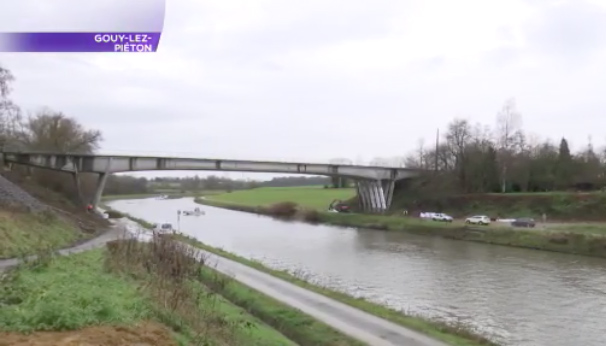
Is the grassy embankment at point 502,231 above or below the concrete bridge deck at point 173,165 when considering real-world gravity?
below

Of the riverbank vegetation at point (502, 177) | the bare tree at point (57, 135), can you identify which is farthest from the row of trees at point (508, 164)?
the bare tree at point (57, 135)

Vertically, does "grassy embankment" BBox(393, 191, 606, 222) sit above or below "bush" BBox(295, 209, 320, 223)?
above

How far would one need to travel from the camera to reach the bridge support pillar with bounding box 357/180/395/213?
8744cm

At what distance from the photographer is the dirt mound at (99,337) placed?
8.91m

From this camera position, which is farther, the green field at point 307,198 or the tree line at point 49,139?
the green field at point 307,198

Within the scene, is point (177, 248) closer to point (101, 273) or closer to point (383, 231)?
point (101, 273)

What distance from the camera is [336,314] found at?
20.5 meters

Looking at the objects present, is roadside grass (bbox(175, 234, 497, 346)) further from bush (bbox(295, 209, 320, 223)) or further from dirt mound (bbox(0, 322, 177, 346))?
bush (bbox(295, 209, 320, 223))

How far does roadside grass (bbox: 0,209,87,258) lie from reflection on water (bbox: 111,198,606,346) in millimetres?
13606

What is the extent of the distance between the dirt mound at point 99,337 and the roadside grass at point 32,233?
56.7 feet

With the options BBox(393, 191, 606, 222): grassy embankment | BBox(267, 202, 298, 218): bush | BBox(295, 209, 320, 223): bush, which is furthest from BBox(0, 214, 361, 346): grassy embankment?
BBox(267, 202, 298, 218): bush

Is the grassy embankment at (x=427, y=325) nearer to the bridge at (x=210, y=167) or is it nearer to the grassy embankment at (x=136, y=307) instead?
the grassy embankment at (x=136, y=307)

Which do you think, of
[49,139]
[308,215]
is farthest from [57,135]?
[308,215]

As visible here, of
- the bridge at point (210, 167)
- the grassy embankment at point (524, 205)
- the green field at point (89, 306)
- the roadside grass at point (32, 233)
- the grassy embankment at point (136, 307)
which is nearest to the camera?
the grassy embankment at point (136, 307)
